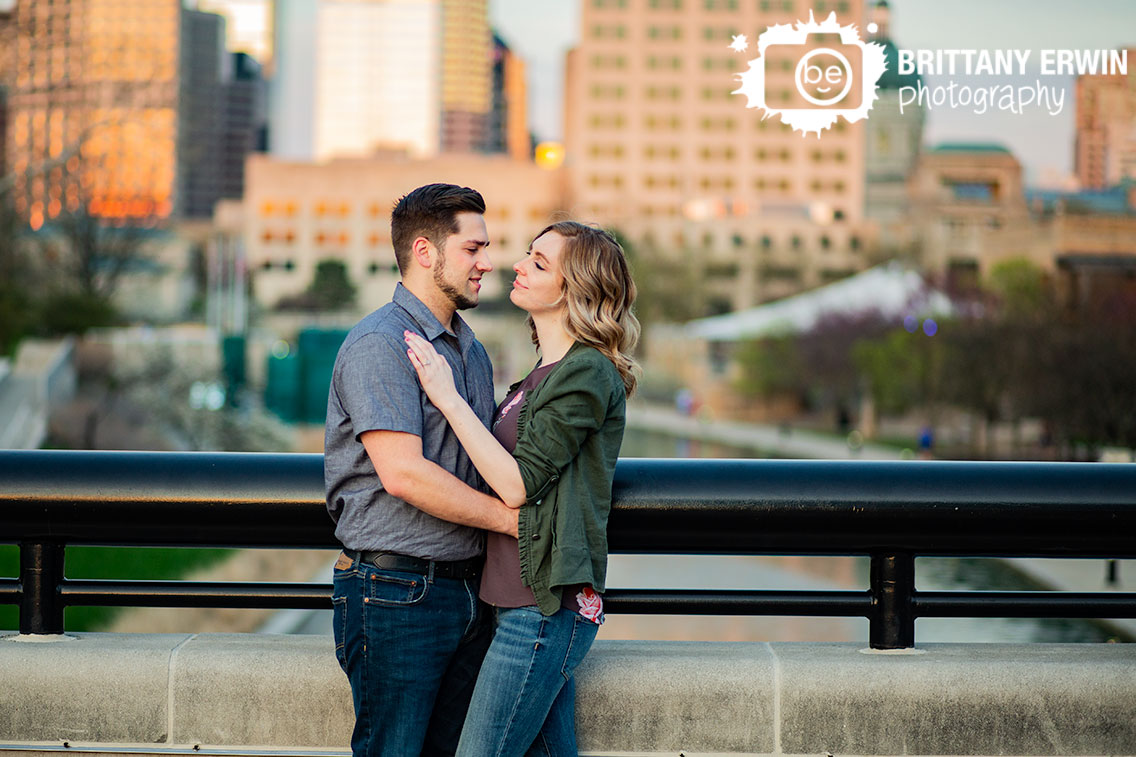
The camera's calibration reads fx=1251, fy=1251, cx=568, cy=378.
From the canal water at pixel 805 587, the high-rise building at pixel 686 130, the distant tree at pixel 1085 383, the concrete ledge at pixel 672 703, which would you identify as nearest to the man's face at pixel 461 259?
the concrete ledge at pixel 672 703

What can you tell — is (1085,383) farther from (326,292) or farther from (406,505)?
(326,292)

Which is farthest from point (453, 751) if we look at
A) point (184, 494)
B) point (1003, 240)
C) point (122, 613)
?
point (1003, 240)

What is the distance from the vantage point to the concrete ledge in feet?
10.6

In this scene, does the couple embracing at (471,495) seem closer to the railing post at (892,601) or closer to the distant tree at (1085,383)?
the railing post at (892,601)

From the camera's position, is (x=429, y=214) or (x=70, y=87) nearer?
(x=429, y=214)

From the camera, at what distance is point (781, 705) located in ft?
10.6

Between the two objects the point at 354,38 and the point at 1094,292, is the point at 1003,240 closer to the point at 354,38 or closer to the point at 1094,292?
the point at 1094,292

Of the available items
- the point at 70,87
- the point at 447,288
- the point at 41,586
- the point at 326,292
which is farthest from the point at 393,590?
the point at 326,292

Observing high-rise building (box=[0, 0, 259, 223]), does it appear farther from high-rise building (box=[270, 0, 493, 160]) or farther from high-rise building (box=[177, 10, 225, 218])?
high-rise building (box=[270, 0, 493, 160])

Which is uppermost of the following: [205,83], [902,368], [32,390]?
[205,83]

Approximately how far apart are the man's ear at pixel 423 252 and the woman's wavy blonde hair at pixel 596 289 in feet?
1.02

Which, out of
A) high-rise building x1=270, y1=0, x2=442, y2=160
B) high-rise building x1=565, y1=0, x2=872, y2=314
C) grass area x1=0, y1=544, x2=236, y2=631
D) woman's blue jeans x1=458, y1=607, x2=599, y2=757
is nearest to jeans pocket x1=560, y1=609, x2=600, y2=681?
woman's blue jeans x1=458, y1=607, x2=599, y2=757

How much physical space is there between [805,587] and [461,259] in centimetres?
1275

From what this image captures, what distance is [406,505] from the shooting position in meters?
2.94
